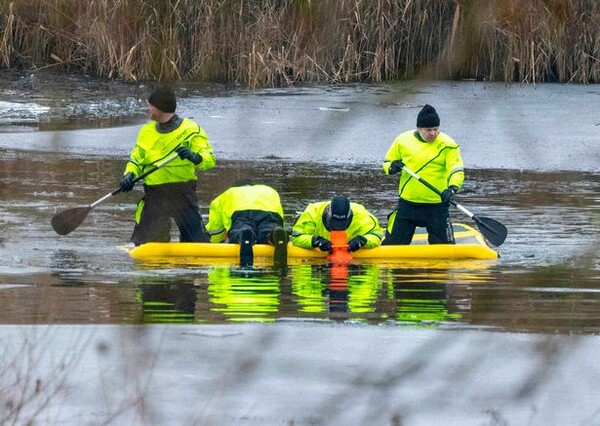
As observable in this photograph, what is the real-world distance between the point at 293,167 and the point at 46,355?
148 inches

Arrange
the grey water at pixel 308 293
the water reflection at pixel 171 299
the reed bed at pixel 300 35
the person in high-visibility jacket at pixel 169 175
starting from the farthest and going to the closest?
the person in high-visibility jacket at pixel 169 175 < the water reflection at pixel 171 299 < the grey water at pixel 308 293 < the reed bed at pixel 300 35

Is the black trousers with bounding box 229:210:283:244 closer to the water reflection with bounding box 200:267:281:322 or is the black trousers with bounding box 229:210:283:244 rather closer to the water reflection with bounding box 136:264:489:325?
the water reflection with bounding box 136:264:489:325

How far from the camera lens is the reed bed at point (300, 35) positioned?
6.52 ft

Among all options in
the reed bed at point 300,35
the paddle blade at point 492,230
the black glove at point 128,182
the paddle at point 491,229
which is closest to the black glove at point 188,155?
the black glove at point 128,182

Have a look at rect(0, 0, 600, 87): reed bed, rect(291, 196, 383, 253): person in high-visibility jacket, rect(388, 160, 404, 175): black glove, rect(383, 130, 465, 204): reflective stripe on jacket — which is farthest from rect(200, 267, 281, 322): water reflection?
rect(0, 0, 600, 87): reed bed

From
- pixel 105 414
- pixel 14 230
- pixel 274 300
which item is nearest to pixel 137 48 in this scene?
pixel 105 414

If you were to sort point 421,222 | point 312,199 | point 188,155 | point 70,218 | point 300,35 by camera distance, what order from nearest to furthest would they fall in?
point 300,35
point 312,199
point 188,155
point 421,222
point 70,218

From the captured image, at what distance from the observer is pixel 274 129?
2.44 m

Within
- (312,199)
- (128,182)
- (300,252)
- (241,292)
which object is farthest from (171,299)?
(312,199)

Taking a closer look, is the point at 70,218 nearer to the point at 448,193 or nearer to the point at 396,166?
the point at 396,166

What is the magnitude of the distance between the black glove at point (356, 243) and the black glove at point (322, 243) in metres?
0.16

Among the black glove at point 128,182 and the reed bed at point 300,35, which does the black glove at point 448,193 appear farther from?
the reed bed at point 300,35

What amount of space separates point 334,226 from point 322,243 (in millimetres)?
171

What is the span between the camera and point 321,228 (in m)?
11.3
